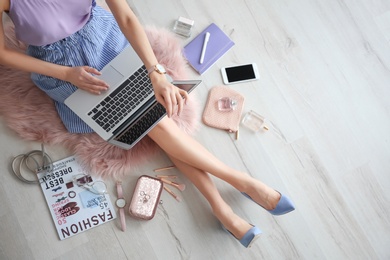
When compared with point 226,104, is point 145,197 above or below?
below

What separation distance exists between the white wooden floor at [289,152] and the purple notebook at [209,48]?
0.11ft

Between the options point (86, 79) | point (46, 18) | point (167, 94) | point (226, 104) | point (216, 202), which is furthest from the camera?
point (226, 104)

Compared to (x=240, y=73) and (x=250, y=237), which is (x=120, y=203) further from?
(x=240, y=73)

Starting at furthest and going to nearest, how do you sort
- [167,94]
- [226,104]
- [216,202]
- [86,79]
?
[226,104]
[216,202]
[86,79]
[167,94]

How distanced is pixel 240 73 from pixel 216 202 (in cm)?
56

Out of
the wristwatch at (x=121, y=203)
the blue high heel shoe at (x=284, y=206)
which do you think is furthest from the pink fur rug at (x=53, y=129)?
the blue high heel shoe at (x=284, y=206)

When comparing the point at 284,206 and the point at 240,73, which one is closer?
the point at 284,206

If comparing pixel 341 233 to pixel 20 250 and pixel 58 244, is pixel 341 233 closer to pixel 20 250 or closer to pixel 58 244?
pixel 58 244

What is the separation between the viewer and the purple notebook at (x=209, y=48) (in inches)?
59.8

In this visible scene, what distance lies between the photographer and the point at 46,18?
1.12m

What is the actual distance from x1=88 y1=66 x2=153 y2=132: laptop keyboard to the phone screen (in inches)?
15.8

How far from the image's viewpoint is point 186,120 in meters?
1.45

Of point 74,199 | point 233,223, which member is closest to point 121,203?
point 74,199

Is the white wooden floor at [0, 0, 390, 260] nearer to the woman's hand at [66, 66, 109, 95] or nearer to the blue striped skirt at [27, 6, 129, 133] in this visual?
the blue striped skirt at [27, 6, 129, 133]
